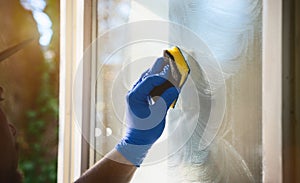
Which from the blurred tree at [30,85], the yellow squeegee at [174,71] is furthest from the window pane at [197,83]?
the blurred tree at [30,85]

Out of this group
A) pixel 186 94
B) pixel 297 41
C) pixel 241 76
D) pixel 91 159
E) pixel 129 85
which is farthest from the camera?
pixel 91 159

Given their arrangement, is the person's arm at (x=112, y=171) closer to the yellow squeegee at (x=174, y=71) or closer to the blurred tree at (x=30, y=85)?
the yellow squeegee at (x=174, y=71)

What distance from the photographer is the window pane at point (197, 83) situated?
0.66 metres

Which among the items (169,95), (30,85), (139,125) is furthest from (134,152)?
(30,85)

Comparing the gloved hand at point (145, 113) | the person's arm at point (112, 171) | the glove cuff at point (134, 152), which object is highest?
the gloved hand at point (145, 113)

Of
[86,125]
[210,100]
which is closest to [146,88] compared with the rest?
[210,100]

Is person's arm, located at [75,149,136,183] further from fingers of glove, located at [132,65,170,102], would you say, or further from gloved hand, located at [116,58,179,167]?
fingers of glove, located at [132,65,170,102]

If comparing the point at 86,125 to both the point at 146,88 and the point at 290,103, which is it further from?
the point at 290,103

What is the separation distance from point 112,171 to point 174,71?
326 mm

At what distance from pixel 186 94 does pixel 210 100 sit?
0.09 meters

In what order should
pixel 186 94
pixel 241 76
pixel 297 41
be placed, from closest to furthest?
pixel 297 41 < pixel 241 76 < pixel 186 94

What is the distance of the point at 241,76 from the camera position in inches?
26.6

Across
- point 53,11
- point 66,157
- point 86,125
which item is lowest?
point 66,157

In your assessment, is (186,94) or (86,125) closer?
(186,94)
